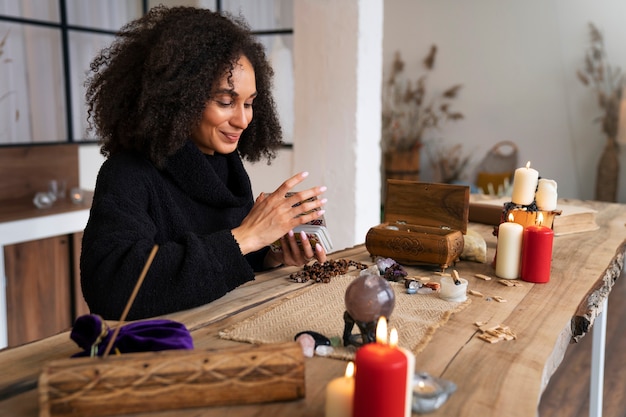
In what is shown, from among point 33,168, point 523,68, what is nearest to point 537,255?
point 33,168

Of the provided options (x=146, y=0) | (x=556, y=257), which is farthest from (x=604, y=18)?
(x=556, y=257)

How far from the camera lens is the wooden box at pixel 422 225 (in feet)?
5.02

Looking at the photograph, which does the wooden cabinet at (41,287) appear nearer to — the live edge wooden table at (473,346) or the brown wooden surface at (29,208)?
the brown wooden surface at (29,208)

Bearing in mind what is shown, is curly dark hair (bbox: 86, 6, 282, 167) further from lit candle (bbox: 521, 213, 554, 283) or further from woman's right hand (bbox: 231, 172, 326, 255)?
lit candle (bbox: 521, 213, 554, 283)

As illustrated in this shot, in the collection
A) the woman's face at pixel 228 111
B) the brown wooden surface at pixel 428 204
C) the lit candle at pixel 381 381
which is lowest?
the lit candle at pixel 381 381

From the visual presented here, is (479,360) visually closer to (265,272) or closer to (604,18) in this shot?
(265,272)

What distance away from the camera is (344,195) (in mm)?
3271

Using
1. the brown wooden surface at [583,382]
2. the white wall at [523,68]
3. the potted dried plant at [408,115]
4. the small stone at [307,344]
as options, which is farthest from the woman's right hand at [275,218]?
the white wall at [523,68]

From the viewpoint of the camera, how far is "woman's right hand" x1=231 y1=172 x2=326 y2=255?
4.48 ft

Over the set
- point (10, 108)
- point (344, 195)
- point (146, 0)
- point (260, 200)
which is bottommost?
point (344, 195)

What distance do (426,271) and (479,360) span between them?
22.6 inches

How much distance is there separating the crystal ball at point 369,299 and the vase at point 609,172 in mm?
4962

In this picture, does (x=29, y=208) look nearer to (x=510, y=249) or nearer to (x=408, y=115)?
(x=510, y=249)

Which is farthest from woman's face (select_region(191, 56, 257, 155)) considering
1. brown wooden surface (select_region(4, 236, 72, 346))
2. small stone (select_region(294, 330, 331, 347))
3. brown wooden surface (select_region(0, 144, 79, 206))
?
brown wooden surface (select_region(0, 144, 79, 206))
